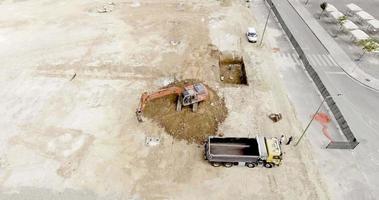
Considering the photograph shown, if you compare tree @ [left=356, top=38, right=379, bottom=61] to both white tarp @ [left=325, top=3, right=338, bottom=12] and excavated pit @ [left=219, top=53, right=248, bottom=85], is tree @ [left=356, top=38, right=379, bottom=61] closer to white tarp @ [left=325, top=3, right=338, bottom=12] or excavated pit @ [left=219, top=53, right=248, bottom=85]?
white tarp @ [left=325, top=3, right=338, bottom=12]

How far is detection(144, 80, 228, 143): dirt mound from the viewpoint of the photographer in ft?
81.0

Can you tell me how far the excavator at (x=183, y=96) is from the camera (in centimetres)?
2573

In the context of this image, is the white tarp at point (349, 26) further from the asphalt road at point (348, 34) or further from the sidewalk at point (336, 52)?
the sidewalk at point (336, 52)

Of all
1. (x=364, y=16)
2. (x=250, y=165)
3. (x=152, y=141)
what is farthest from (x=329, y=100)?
(x=364, y=16)

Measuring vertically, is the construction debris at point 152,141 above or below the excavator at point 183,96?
below

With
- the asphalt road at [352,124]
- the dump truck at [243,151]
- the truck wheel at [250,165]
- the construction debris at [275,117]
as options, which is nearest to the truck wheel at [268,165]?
the dump truck at [243,151]

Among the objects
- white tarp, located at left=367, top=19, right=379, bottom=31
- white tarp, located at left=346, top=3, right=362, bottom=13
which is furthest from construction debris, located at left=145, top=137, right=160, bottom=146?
white tarp, located at left=346, top=3, right=362, bottom=13

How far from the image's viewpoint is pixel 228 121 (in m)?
26.1

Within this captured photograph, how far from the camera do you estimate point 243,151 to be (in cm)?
2284

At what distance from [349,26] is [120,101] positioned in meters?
31.7

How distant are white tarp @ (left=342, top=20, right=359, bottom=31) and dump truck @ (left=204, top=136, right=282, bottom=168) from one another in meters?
23.8

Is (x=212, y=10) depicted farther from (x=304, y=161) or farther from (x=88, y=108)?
(x=304, y=161)

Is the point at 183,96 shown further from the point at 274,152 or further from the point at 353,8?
the point at 353,8

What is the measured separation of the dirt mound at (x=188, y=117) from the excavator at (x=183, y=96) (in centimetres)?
54
